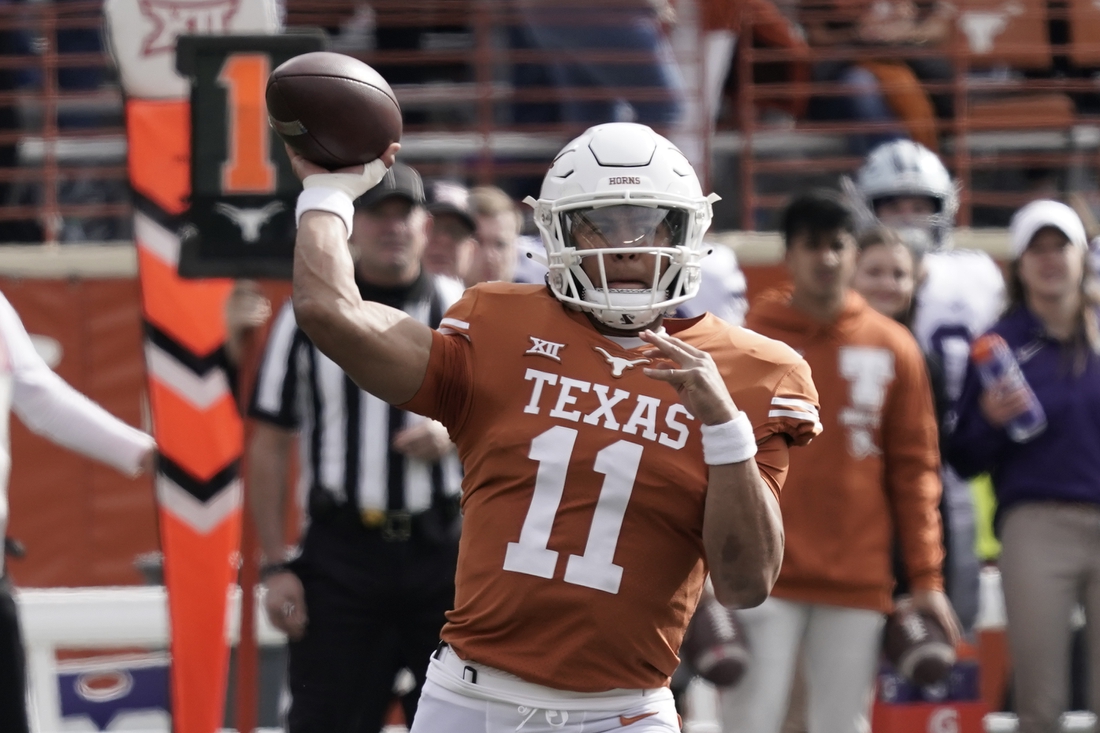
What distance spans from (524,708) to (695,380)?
2.17 ft

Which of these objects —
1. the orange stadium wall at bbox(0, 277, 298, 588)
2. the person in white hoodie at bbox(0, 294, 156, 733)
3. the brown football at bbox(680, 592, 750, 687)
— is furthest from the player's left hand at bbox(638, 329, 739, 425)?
the orange stadium wall at bbox(0, 277, 298, 588)

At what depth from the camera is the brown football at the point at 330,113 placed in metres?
2.93

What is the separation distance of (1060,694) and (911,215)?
2.05 m

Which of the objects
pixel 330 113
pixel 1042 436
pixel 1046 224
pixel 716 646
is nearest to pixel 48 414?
pixel 716 646

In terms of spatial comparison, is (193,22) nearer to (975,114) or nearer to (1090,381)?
(1090,381)

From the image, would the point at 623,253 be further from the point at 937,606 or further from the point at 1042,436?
the point at 1042,436

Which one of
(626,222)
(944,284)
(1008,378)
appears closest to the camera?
(626,222)

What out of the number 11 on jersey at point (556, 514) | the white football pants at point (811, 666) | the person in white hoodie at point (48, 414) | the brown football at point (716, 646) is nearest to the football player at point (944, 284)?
the white football pants at point (811, 666)

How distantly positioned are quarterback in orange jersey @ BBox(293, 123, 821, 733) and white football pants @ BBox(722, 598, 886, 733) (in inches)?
71.7

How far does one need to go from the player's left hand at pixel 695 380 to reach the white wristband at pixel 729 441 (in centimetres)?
1

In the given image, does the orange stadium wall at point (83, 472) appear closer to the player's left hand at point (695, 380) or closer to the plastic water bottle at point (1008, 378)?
the plastic water bottle at point (1008, 378)

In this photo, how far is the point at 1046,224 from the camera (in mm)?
5445

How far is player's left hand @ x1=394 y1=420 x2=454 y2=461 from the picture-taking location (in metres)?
4.67

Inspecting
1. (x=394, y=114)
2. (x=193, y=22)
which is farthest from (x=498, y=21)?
(x=394, y=114)
